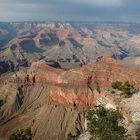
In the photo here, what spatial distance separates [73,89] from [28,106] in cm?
3072

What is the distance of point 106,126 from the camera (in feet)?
166

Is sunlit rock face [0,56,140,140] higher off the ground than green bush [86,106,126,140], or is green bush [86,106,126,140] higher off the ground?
green bush [86,106,126,140]

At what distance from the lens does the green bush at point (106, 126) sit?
49.7 meters

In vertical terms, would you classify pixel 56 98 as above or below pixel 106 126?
below

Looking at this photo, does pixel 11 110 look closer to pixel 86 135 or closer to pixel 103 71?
pixel 103 71

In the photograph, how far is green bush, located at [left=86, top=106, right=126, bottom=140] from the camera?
49.7 metres

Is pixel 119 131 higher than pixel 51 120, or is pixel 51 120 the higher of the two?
pixel 119 131

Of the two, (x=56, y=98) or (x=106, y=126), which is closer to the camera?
(x=106, y=126)

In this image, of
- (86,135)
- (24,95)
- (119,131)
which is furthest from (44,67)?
(119,131)

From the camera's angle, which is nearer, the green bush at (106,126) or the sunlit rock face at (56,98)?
the green bush at (106,126)

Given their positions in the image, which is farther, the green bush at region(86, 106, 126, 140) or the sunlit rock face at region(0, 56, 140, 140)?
the sunlit rock face at region(0, 56, 140, 140)

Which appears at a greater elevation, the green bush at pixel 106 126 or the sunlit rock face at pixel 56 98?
the green bush at pixel 106 126

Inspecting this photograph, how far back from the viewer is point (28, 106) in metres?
171

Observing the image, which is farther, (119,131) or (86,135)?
(86,135)
